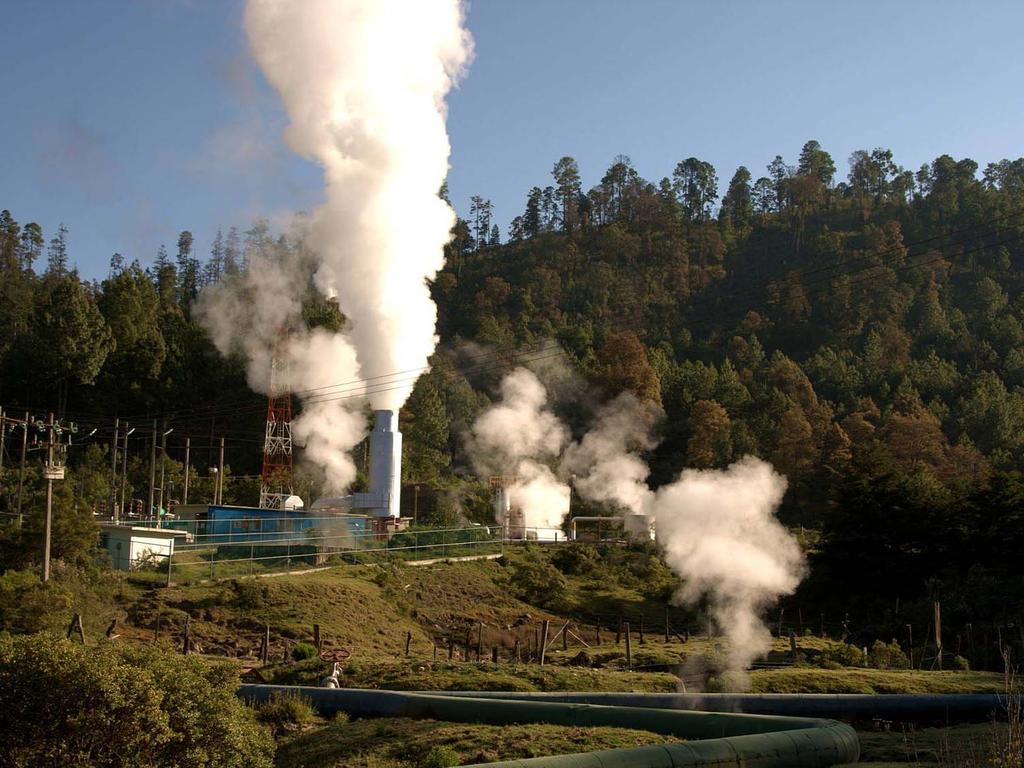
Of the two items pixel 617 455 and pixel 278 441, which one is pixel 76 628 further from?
pixel 617 455

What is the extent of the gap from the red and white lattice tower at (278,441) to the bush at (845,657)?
35.3 meters

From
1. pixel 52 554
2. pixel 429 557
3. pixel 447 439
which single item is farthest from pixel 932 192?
pixel 52 554

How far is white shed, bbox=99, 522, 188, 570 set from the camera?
45.4m

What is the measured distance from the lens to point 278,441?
6969cm

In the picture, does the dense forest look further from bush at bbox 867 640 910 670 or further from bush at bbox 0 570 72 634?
bush at bbox 0 570 72 634

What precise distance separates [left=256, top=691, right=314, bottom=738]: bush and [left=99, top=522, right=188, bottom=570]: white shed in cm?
2262

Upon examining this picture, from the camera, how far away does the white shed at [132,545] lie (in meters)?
45.4

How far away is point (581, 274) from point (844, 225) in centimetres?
3514

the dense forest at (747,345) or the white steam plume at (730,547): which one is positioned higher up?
the dense forest at (747,345)

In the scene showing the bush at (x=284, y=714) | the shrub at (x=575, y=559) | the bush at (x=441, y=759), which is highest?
the shrub at (x=575, y=559)

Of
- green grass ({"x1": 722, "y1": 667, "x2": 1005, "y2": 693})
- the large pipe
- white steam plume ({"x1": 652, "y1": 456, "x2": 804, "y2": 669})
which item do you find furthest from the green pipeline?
white steam plume ({"x1": 652, "y1": 456, "x2": 804, "y2": 669})

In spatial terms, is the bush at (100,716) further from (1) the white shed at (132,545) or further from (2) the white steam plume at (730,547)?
(1) the white shed at (132,545)

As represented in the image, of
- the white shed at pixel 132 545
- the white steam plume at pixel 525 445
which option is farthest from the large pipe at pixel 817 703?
the white steam plume at pixel 525 445

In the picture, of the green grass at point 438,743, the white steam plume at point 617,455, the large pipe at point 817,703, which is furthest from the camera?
the white steam plume at point 617,455
